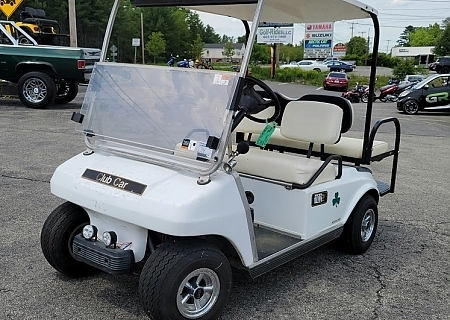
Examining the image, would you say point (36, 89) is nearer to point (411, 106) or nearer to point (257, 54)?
point (257, 54)

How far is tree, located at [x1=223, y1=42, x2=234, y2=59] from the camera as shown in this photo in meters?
3.46

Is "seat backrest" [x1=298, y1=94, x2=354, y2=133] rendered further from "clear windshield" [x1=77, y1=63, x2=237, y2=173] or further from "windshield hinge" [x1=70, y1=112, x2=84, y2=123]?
"windshield hinge" [x1=70, y1=112, x2=84, y2=123]

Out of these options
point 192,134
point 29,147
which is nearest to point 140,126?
point 192,134

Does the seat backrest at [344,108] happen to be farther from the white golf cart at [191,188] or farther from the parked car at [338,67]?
the parked car at [338,67]

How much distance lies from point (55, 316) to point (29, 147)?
17.5ft

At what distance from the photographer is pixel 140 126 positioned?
10.6 ft

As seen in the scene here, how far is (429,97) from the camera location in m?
15.9

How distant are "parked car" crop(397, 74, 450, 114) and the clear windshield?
14.4m

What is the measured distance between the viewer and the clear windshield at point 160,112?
2.90 m

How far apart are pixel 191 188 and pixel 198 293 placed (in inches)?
23.4

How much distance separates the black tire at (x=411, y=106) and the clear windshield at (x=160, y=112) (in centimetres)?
1433

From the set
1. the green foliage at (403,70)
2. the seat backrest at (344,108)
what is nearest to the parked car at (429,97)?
the seat backrest at (344,108)

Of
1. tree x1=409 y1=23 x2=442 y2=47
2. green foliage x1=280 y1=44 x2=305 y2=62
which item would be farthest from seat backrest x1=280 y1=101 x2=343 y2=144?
tree x1=409 y1=23 x2=442 y2=47

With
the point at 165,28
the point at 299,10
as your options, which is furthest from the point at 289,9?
the point at 165,28
